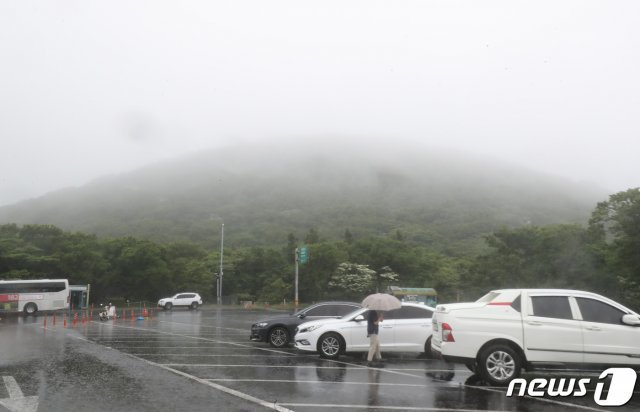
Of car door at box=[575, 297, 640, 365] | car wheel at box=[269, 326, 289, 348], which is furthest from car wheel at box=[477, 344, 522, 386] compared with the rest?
car wheel at box=[269, 326, 289, 348]

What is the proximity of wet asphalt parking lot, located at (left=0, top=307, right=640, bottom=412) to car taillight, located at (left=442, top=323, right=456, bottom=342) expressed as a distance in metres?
0.85

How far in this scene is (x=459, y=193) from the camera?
579ft

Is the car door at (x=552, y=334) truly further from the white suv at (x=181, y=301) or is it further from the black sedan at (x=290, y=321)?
the white suv at (x=181, y=301)

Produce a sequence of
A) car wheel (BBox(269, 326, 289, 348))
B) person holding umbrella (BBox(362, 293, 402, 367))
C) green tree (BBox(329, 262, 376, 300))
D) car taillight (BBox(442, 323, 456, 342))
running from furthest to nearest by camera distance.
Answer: green tree (BBox(329, 262, 376, 300)) → car wheel (BBox(269, 326, 289, 348)) → person holding umbrella (BBox(362, 293, 402, 367)) → car taillight (BBox(442, 323, 456, 342))

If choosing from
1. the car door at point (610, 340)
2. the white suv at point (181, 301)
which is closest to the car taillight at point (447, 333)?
the car door at point (610, 340)

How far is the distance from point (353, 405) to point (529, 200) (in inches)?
6609

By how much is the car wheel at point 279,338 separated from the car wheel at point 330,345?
122 inches

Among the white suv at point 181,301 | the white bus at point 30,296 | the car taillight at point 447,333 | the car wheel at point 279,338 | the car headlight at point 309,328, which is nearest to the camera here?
the car taillight at point 447,333

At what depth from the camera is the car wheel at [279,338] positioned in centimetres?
1633

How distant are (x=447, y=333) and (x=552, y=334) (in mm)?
1796

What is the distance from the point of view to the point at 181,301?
171 ft

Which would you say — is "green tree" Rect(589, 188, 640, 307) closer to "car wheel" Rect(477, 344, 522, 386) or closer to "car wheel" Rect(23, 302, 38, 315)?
"car wheel" Rect(477, 344, 522, 386)

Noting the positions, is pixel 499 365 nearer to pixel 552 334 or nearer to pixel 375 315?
pixel 552 334

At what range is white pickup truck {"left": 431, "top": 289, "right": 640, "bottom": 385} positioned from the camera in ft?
30.0
